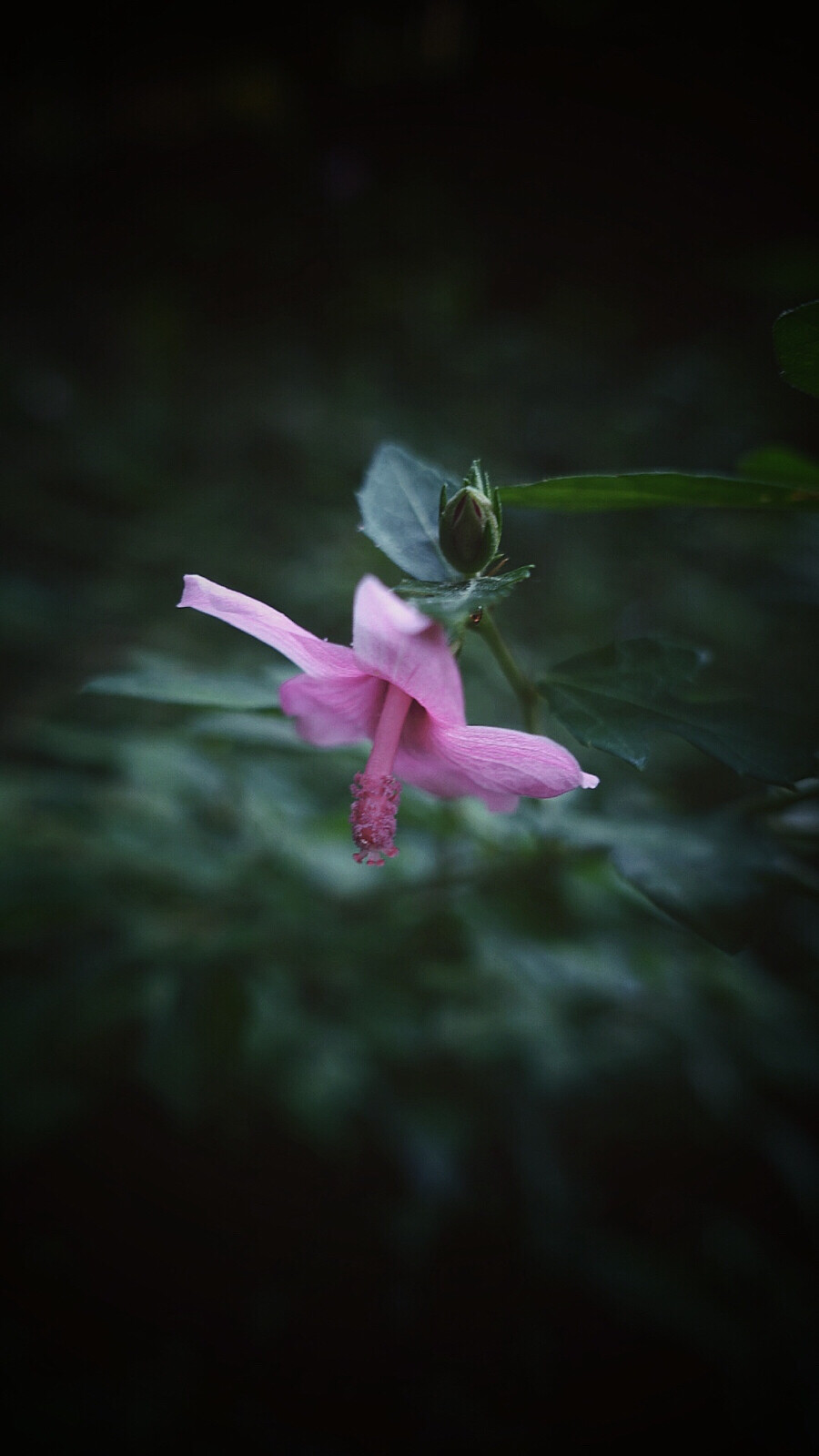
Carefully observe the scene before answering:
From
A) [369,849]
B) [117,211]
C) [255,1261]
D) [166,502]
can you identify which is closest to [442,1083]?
[255,1261]

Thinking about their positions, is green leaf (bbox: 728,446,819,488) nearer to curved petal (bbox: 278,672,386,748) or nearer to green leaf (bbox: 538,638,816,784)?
green leaf (bbox: 538,638,816,784)

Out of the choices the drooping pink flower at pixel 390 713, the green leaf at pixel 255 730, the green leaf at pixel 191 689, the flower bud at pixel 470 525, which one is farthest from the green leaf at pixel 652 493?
the green leaf at pixel 255 730

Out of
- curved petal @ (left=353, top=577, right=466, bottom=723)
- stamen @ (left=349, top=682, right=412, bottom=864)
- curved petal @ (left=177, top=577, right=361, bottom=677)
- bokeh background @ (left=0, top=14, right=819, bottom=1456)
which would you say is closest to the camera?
curved petal @ (left=353, top=577, right=466, bottom=723)

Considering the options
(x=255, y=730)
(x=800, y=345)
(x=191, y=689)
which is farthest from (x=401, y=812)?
(x=800, y=345)

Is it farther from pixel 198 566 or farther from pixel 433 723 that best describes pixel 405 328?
pixel 433 723

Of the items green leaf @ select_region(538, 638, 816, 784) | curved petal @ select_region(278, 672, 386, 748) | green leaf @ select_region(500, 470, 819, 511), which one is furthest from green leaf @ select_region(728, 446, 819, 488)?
curved petal @ select_region(278, 672, 386, 748)

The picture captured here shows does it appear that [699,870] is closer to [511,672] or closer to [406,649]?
[511,672]
